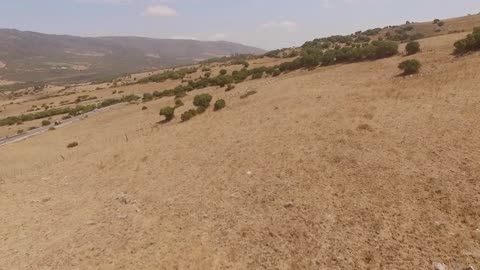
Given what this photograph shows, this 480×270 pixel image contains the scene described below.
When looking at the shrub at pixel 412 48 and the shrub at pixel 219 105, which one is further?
the shrub at pixel 412 48

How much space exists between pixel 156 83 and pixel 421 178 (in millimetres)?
89513

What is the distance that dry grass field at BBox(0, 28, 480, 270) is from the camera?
44.2 ft

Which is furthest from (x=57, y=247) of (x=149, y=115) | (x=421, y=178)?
(x=149, y=115)

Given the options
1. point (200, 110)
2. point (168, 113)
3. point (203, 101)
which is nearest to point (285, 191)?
point (200, 110)

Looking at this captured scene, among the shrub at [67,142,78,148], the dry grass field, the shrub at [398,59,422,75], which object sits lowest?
the shrub at [67,142,78,148]

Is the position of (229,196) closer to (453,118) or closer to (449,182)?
(449,182)

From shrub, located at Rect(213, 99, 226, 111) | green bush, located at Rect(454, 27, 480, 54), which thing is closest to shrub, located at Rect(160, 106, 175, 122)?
shrub, located at Rect(213, 99, 226, 111)

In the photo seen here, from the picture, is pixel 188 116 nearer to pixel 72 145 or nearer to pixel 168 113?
pixel 168 113

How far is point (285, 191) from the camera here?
1742 centimetres

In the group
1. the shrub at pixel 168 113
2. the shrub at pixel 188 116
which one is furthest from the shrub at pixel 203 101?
the shrub at pixel 168 113

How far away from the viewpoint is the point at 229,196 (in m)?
18.2

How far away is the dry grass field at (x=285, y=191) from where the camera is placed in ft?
44.2

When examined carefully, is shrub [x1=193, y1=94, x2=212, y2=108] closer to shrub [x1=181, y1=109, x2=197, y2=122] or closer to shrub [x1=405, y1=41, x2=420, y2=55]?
shrub [x1=181, y1=109, x2=197, y2=122]

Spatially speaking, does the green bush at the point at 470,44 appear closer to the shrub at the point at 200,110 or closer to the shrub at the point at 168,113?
the shrub at the point at 200,110
